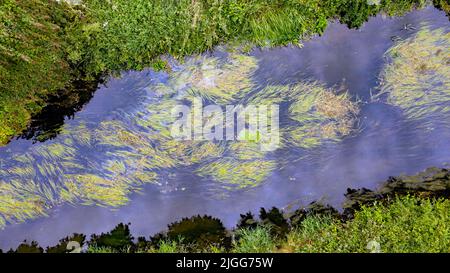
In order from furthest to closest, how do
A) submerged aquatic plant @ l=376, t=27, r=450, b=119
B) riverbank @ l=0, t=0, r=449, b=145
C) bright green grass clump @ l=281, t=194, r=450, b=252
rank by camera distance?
submerged aquatic plant @ l=376, t=27, r=450, b=119 < riverbank @ l=0, t=0, r=449, b=145 < bright green grass clump @ l=281, t=194, r=450, b=252

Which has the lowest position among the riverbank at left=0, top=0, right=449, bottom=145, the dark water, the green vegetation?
the green vegetation

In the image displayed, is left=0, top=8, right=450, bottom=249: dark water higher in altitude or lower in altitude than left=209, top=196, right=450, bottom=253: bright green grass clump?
higher

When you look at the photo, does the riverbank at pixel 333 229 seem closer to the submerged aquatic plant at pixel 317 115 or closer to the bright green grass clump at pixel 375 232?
the bright green grass clump at pixel 375 232

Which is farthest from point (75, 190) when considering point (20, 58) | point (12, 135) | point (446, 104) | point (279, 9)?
point (446, 104)

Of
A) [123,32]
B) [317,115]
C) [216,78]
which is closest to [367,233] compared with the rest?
[317,115]

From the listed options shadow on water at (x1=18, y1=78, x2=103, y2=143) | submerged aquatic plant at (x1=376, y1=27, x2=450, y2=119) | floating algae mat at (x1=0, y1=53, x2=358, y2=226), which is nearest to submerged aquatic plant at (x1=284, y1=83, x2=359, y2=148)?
floating algae mat at (x1=0, y1=53, x2=358, y2=226)

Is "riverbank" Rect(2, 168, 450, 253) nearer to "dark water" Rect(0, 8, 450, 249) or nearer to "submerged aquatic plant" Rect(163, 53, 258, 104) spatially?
"dark water" Rect(0, 8, 450, 249)

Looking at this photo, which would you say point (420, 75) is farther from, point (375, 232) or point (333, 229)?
point (333, 229)
